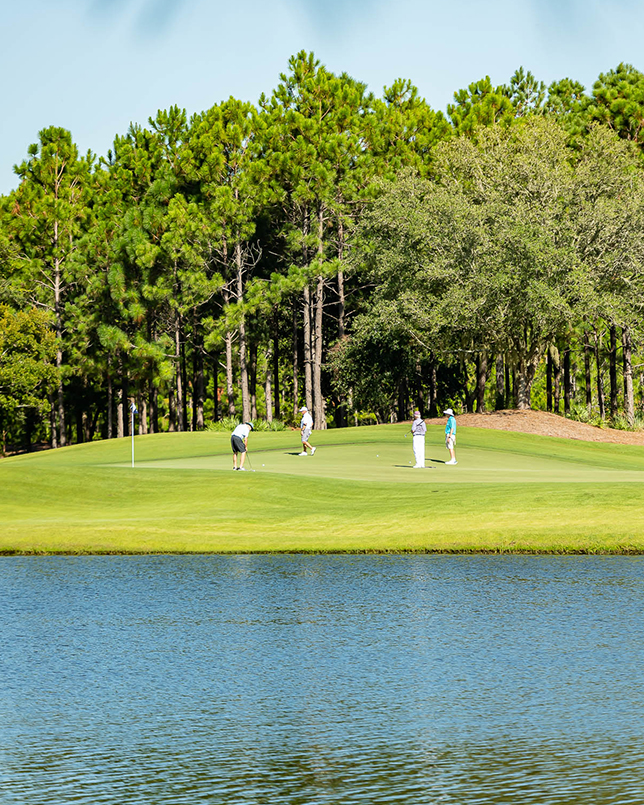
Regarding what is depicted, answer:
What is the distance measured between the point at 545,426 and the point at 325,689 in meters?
39.1

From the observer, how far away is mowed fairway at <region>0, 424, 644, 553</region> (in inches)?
725

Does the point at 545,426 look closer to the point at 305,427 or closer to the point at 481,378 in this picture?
the point at 481,378

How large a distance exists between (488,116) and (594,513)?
48.0m

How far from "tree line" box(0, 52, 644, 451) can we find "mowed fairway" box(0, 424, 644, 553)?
1771cm

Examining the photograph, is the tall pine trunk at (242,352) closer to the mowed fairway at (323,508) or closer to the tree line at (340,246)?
the tree line at (340,246)

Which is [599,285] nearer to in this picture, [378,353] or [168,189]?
[378,353]

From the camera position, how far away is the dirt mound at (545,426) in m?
45.9

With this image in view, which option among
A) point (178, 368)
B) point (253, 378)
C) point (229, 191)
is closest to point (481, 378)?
point (229, 191)

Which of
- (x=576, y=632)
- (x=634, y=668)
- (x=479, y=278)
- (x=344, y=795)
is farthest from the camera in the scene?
(x=479, y=278)

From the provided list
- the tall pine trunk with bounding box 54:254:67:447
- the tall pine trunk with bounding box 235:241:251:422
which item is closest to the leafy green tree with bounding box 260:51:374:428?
the tall pine trunk with bounding box 235:241:251:422

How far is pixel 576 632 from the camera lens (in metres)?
11.2

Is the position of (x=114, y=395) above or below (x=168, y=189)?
below

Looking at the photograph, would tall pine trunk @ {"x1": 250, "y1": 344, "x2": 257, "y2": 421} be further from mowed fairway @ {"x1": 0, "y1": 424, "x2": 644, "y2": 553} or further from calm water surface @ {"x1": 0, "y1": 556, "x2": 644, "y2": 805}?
calm water surface @ {"x1": 0, "y1": 556, "x2": 644, "y2": 805}

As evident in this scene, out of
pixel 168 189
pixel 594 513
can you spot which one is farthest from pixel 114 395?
pixel 594 513
